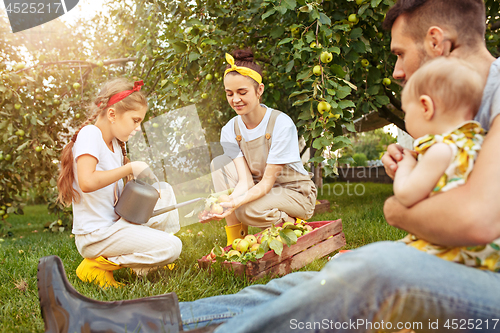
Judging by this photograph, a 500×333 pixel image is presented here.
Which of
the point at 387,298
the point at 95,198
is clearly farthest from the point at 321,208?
the point at 387,298

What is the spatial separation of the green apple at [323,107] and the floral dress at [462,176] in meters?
1.07

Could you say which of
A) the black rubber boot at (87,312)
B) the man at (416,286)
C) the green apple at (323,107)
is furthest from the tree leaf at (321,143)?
the black rubber boot at (87,312)

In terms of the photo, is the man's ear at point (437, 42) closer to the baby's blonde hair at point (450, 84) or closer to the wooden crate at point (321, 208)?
the baby's blonde hair at point (450, 84)

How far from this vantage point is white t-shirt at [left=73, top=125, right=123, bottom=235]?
1.81 metres

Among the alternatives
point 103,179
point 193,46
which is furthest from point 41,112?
point 103,179

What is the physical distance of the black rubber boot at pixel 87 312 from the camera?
1119mm

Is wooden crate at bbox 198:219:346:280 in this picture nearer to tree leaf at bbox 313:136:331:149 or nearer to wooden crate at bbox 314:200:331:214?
tree leaf at bbox 313:136:331:149

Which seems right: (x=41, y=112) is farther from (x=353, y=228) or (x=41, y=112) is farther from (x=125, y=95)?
(x=353, y=228)

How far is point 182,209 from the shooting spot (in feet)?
6.55

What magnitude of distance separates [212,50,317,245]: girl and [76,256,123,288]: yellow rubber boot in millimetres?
692

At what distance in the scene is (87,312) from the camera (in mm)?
1147

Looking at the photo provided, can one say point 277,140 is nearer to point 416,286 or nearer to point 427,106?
point 427,106

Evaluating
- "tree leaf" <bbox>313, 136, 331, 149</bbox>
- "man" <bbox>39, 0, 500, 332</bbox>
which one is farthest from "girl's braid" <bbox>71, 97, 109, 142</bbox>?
"man" <bbox>39, 0, 500, 332</bbox>

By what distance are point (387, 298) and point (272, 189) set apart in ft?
5.26
